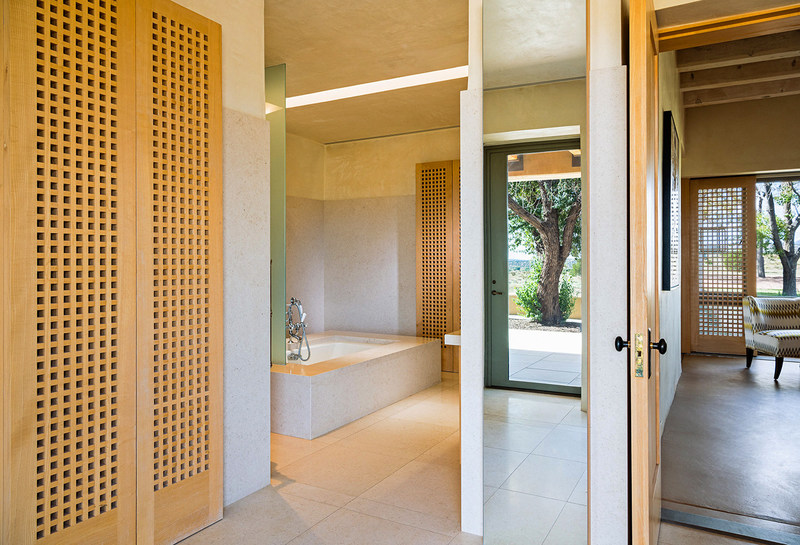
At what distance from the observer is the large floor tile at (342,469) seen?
3146 millimetres

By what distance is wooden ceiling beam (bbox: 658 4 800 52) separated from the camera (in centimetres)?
226

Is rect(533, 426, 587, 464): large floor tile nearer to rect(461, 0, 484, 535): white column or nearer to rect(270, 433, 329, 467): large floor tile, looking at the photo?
rect(461, 0, 484, 535): white column

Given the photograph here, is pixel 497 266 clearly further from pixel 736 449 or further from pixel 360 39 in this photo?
pixel 736 449

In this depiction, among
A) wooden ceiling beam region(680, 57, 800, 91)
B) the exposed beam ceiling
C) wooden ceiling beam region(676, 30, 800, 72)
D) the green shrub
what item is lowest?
the green shrub

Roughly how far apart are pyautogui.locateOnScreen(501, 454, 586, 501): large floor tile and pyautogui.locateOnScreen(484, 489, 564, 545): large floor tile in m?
0.03

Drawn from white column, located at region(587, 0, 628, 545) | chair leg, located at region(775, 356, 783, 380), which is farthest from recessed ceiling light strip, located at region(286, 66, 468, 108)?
chair leg, located at region(775, 356, 783, 380)

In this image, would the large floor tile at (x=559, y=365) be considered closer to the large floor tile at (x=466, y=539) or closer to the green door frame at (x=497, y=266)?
the green door frame at (x=497, y=266)

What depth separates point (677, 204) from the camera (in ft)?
15.4

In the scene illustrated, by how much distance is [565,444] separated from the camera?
7.40ft

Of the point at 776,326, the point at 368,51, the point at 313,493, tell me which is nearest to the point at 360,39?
the point at 368,51

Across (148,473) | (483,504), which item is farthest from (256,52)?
(483,504)

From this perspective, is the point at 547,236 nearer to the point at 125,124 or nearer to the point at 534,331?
the point at 534,331

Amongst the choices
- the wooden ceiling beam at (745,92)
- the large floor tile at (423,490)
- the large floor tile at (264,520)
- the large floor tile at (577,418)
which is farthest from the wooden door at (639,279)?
the wooden ceiling beam at (745,92)

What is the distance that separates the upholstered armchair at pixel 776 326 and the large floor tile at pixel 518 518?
4.89 metres
